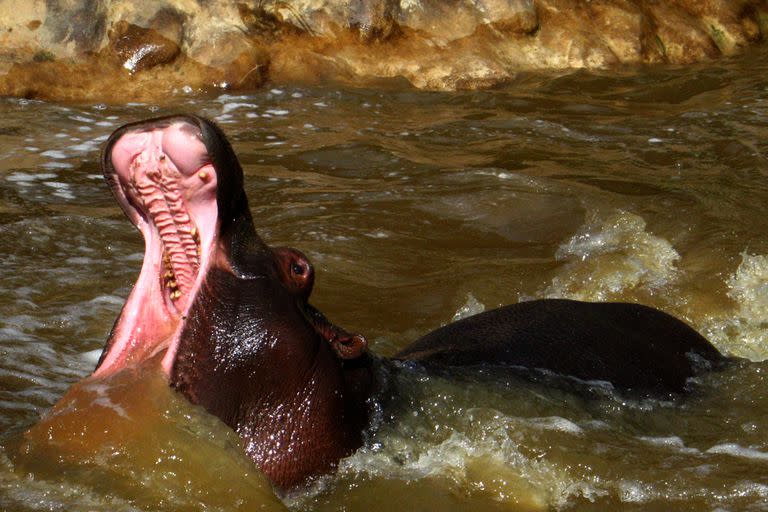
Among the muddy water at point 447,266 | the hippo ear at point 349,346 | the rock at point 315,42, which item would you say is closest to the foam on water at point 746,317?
the muddy water at point 447,266

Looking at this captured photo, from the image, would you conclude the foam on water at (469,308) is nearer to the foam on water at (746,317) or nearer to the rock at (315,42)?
the foam on water at (746,317)

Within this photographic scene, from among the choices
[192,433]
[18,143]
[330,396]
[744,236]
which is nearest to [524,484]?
[330,396]

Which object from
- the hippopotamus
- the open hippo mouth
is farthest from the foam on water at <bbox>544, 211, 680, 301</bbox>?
the open hippo mouth

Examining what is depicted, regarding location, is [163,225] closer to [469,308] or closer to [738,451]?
[738,451]

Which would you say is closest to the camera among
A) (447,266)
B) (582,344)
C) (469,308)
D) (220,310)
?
(220,310)

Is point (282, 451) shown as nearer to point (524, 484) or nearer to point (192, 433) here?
point (192, 433)

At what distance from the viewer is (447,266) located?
19.5ft

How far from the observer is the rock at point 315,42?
8.99 m

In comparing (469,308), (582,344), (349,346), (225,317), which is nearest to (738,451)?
(582,344)

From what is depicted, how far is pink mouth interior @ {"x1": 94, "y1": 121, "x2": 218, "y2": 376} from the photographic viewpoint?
317 centimetres

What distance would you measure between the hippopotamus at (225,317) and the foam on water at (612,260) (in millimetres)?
2537

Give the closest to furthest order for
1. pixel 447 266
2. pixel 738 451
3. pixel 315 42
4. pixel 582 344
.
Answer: pixel 738 451 → pixel 582 344 → pixel 447 266 → pixel 315 42

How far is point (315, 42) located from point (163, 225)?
669 cm

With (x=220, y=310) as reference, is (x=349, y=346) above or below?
below
